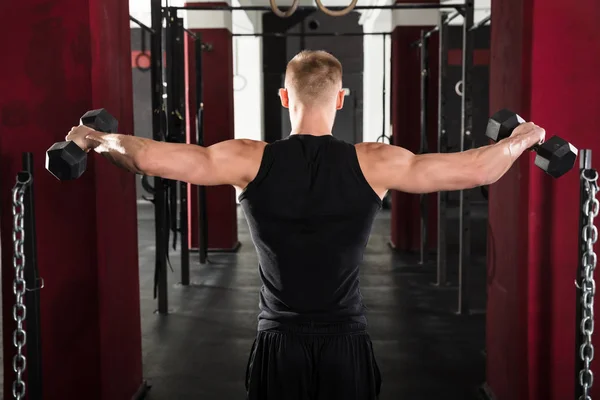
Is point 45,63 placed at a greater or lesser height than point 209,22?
lesser

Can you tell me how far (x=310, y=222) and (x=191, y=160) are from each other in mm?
304

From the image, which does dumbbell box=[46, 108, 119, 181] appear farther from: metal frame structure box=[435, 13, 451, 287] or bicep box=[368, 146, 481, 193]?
metal frame structure box=[435, 13, 451, 287]

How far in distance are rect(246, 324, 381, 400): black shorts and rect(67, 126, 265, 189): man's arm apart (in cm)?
38

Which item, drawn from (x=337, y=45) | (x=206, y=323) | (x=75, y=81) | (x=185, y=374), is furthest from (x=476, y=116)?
(x=75, y=81)

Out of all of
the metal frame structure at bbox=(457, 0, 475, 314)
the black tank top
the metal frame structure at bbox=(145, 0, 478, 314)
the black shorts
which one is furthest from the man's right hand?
the metal frame structure at bbox=(457, 0, 475, 314)

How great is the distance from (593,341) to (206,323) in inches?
88.7

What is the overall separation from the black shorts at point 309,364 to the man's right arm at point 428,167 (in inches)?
14.2

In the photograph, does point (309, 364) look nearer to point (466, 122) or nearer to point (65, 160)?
point (65, 160)

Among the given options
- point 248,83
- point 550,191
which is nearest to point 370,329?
point 550,191

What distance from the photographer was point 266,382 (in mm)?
1474

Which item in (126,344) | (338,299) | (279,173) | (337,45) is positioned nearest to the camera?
(279,173)

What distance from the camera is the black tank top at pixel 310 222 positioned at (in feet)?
4.45

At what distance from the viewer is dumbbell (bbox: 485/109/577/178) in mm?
1558

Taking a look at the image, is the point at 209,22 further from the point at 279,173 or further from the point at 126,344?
the point at 279,173
